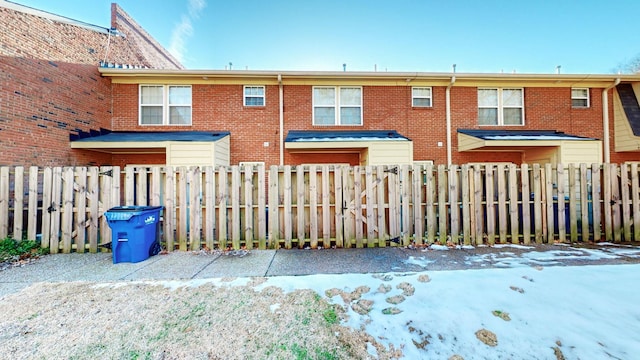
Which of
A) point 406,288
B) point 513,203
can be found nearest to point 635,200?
point 513,203

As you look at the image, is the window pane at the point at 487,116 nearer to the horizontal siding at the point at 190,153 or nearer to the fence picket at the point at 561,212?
the fence picket at the point at 561,212

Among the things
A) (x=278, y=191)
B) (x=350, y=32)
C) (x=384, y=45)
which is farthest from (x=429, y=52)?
(x=278, y=191)

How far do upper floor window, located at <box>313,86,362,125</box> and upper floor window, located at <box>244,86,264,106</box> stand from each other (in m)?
2.10

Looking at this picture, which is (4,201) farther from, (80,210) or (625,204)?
(625,204)

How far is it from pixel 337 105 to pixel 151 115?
7287 millimetres

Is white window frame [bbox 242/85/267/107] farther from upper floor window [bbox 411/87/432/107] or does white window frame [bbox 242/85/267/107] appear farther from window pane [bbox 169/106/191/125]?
upper floor window [bbox 411/87/432/107]

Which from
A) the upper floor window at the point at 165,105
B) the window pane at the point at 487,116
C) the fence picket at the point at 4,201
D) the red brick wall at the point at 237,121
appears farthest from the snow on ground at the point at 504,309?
the upper floor window at the point at 165,105

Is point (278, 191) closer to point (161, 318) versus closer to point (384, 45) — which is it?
point (161, 318)

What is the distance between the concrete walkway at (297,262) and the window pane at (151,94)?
6.81 m

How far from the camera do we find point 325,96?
1005cm

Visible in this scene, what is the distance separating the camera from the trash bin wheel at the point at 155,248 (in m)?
4.75

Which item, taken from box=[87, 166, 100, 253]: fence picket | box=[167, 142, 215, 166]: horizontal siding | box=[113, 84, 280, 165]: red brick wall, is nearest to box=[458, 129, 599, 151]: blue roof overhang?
box=[113, 84, 280, 165]: red brick wall

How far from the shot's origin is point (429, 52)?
13.8 metres

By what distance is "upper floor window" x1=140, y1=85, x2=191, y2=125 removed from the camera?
31.7ft
